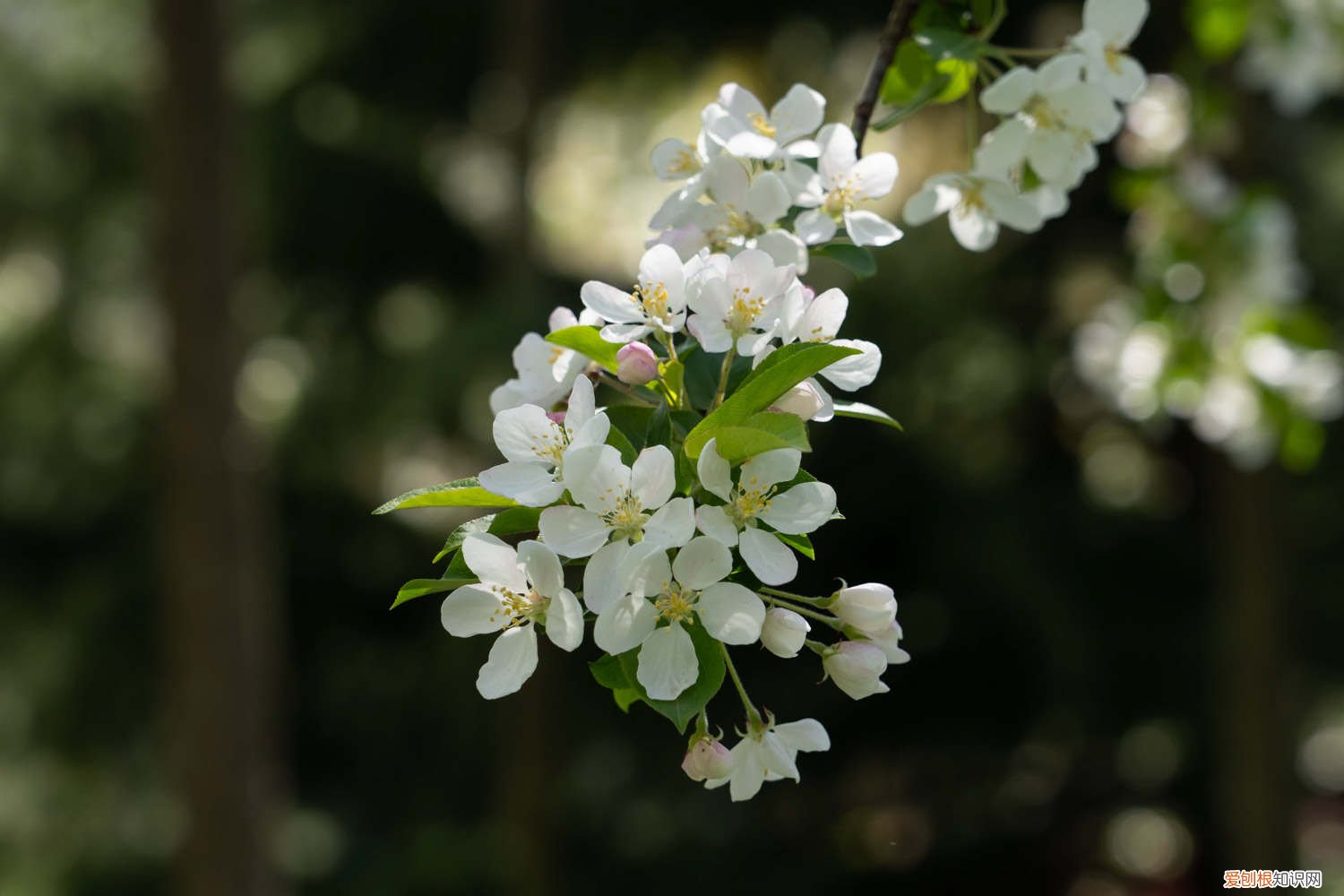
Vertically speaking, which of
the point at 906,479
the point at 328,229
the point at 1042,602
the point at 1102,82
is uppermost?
the point at 328,229

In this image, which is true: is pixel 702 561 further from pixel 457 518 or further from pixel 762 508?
pixel 457 518

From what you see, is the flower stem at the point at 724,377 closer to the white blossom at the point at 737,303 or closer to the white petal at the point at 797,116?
the white blossom at the point at 737,303

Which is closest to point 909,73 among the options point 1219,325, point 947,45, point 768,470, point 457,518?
point 947,45

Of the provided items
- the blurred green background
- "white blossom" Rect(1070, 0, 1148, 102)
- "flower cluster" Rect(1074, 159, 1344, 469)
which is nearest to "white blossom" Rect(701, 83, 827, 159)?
"white blossom" Rect(1070, 0, 1148, 102)

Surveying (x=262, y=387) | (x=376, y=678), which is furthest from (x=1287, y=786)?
(x=262, y=387)

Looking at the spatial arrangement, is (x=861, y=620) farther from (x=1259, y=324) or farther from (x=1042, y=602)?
(x=1042, y=602)

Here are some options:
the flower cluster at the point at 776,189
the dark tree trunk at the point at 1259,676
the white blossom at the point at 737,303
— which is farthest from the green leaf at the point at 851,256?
the dark tree trunk at the point at 1259,676

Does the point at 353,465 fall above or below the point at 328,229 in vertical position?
below
